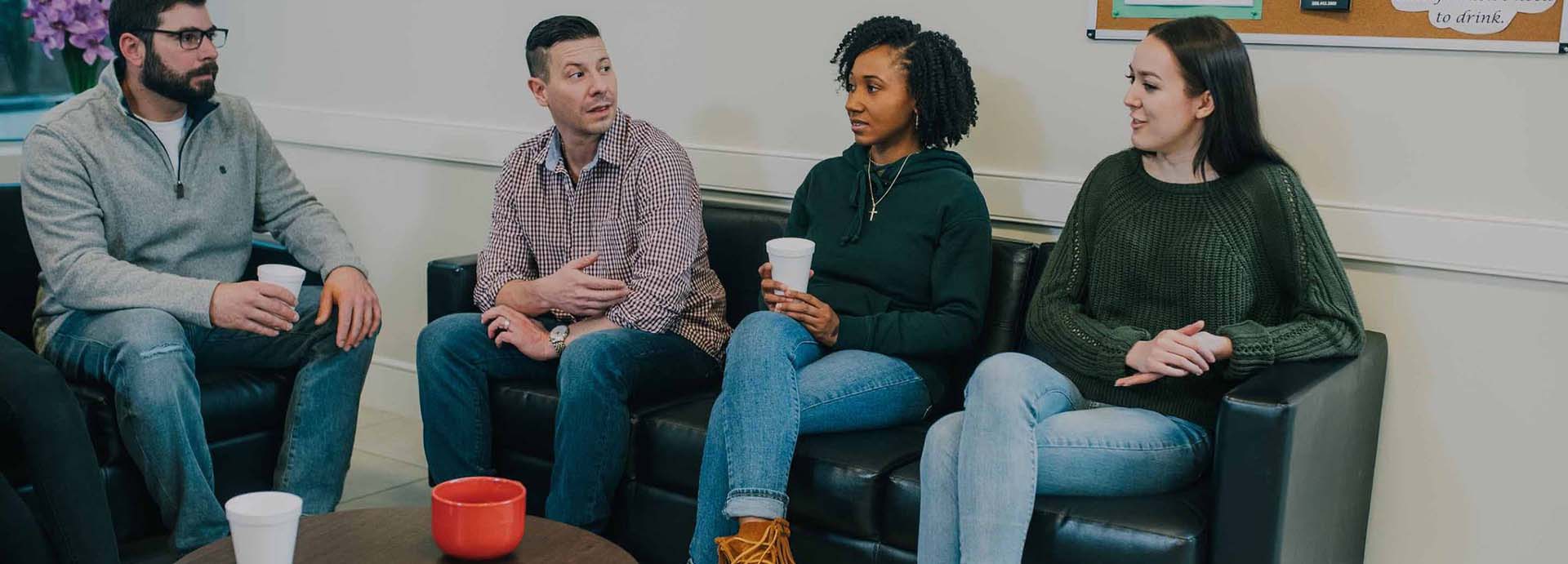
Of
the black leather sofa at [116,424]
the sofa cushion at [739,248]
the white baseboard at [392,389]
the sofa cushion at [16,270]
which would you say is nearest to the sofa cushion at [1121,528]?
the sofa cushion at [739,248]

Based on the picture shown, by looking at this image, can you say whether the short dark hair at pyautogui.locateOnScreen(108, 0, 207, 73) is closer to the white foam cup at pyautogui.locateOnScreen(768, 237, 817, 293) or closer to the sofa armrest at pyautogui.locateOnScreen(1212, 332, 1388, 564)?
the white foam cup at pyautogui.locateOnScreen(768, 237, 817, 293)

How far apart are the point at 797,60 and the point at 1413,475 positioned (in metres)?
1.50

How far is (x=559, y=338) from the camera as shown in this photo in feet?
8.99

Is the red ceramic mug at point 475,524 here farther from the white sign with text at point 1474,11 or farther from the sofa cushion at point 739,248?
the white sign with text at point 1474,11

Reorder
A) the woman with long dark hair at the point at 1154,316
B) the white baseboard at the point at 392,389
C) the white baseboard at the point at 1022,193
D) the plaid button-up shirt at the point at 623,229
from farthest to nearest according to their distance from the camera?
the white baseboard at the point at 392,389, the plaid button-up shirt at the point at 623,229, the white baseboard at the point at 1022,193, the woman with long dark hair at the point at 1154,316

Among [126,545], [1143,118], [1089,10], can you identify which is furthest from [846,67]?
[126,545]

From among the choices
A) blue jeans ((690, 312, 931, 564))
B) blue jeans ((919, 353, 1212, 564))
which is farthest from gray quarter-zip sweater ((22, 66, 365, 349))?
blue jeans ((919, 353, 1212, 564))

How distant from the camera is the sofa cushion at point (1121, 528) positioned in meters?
1.96

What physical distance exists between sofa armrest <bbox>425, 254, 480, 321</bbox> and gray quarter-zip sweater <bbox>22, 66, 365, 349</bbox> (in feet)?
0.58

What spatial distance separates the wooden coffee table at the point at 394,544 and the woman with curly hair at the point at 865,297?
43 cm

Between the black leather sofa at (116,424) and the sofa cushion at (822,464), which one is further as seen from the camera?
the black leather sofa at (116,424)

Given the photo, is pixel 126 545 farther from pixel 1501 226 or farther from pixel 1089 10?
pixel 1501 226

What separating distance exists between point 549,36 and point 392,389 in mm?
1531

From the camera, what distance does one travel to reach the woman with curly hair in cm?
229
